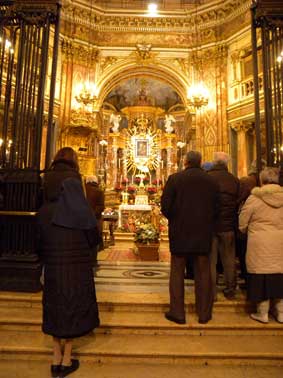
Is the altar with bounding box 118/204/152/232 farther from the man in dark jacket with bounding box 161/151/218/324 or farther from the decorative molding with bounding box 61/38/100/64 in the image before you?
the man in dark jacket with bounding box 161/151/218/324

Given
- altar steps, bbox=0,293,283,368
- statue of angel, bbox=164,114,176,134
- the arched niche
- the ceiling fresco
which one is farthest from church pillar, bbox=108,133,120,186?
altar steps, bbox=0,293,283,368

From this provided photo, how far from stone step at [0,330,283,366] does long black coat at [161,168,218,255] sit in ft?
2.83

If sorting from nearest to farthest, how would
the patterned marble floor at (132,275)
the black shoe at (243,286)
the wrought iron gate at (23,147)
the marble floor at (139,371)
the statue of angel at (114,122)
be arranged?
the marble floor at (139,371)
the wrought iron gate at (23,147)
the black shoe at (243,286)
the patterned marble floor at (132,275)
the statue of angel at (114,122)

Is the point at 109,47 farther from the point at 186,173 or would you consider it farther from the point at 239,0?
the point at 186,173

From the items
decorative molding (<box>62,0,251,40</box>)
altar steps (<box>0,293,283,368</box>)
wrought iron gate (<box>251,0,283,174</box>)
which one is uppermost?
decorative molding (<box>62,0,251,40</box>)

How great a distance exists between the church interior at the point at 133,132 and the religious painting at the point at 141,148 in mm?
60

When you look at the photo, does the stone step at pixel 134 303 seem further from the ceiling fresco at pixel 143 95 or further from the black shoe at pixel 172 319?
the ceiling fresco at pixel 143 95

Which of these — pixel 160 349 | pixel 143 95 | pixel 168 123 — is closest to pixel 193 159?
pixel 160 349

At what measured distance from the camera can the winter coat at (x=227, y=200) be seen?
3455 millimetres

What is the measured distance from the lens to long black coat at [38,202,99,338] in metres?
2.29

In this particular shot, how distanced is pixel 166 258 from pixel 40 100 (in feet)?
13.8

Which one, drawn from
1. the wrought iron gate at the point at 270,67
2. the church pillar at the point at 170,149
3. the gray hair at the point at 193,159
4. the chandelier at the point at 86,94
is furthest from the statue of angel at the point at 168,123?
the gray hair at the point at 193,159

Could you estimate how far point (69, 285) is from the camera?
2314 mm

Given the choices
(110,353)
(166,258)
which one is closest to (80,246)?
(110,353)
